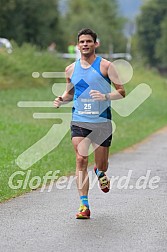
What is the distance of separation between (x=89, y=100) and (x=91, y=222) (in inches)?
52.0

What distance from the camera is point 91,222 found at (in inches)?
370

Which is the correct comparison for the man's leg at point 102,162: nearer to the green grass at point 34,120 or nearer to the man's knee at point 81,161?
the man's knee at point 81,161

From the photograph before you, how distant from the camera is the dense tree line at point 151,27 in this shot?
4001 inches

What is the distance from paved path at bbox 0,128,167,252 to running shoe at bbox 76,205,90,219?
0.27ft

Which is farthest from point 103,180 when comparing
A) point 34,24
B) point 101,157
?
point 34,24

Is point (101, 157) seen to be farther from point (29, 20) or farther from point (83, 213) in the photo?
point (29, 20)

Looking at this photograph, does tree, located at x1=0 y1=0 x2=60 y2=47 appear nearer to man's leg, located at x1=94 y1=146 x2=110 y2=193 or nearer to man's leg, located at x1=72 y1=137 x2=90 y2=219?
man's leg, located at x1=94 y1=146 x2=110 y2=193

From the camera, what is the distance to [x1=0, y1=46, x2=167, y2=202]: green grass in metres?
14.7

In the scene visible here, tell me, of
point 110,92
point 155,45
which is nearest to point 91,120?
point 110,92

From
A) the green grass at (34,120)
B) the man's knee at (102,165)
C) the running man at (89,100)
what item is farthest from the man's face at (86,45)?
the green grass at (34,120)

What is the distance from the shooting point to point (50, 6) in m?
60.8

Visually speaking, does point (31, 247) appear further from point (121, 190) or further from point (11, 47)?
point (11, 47)

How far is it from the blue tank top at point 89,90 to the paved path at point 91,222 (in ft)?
3.69

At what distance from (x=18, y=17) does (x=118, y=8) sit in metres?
62.6
